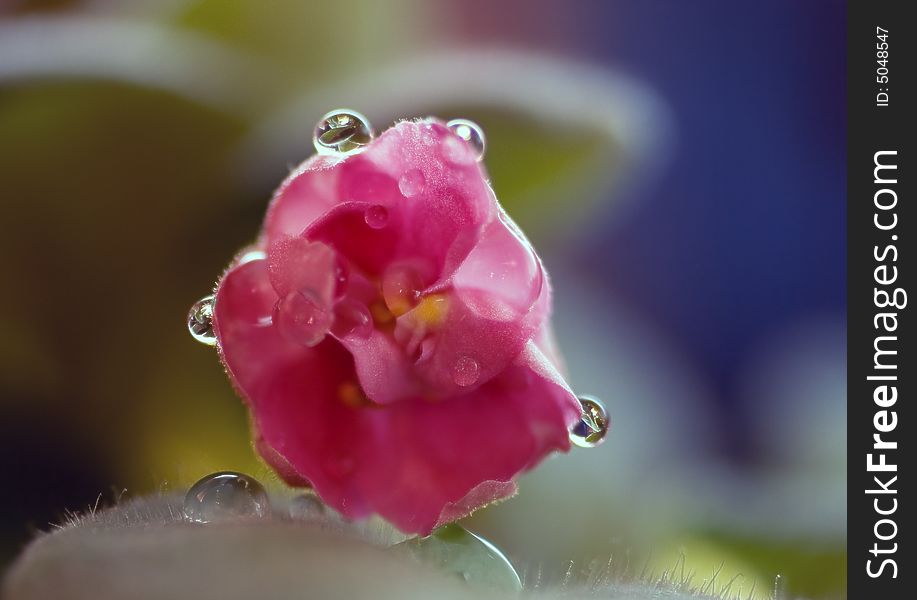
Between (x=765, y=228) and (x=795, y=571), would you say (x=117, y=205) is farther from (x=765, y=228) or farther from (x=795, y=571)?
(x=765, y=228)

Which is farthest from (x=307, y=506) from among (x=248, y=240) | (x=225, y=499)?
(x=248, y=240)

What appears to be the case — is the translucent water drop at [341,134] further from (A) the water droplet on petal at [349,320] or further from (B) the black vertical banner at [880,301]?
(B) the black vertical banner at [880,301]

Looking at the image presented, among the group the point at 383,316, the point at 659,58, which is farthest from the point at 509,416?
the point at 659,58

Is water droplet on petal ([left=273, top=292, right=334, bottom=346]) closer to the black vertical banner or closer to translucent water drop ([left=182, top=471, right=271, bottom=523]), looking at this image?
translucent water drop ([left=182, top=471, right=271, bottom=523])

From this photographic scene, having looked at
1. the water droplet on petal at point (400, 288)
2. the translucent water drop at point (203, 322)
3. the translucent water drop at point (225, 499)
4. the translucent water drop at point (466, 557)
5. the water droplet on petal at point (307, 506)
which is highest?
the water droplet on petal at point (400, 288)

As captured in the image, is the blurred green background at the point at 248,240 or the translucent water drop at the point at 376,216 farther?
the blurred green background at the point at 248,240

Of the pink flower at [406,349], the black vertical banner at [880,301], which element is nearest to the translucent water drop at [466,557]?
the pink flower at [406,349]
